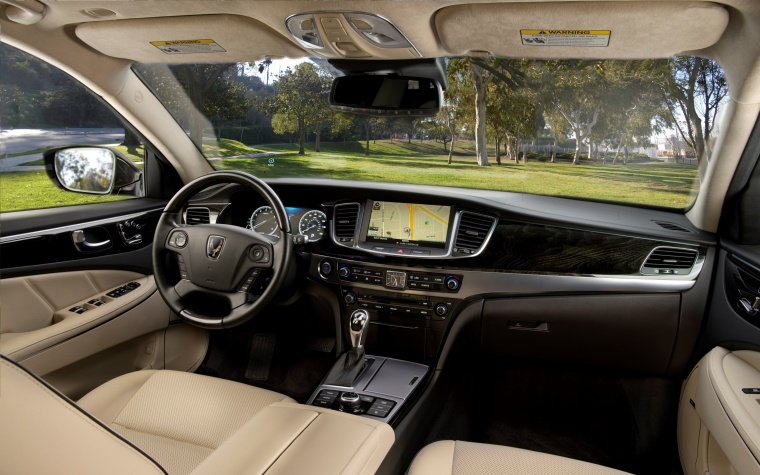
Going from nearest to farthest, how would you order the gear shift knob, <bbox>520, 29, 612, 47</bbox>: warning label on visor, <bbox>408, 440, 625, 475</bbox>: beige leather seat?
<bbox>408, 440, 625, 475</bbox>: beige leather seat < <bbox>520, 29, 612, 47</bbox>: warning label on visor < the gear shift knob

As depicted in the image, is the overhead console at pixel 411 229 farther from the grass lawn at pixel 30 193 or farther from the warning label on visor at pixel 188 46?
the grass lawn at pixel 30 193

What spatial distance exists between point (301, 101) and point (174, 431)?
1816 millimetres

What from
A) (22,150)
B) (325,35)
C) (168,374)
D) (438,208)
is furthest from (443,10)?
(22,150)

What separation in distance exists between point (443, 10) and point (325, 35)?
50cm

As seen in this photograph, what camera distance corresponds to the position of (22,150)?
99.3 inches

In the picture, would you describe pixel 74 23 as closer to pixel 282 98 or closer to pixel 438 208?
pixel 282 98

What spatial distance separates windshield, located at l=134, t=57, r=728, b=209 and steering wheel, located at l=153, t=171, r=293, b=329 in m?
0.78

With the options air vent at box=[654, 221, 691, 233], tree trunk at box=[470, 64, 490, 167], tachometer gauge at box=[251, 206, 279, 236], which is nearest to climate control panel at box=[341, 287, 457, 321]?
tachometer gauge at box=[251, 206, 279, 236]

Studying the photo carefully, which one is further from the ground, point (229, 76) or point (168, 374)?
point (229, 76)

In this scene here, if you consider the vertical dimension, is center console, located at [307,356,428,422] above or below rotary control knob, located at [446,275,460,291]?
A: below

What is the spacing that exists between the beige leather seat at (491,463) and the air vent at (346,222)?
122cm

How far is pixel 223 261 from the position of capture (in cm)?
231

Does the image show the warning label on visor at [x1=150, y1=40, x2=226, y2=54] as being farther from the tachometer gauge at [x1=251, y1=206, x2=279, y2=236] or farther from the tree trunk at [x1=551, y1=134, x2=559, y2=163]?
the tree trunk at [x1=551, y1=134, x2=559, y2=163]

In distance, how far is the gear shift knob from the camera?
8.22ft
